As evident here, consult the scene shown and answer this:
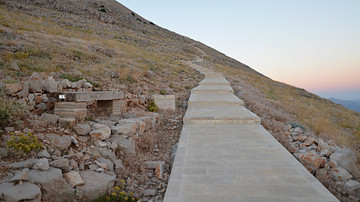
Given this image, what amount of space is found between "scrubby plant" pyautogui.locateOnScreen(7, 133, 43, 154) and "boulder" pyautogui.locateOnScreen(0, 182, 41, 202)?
2.55 ft

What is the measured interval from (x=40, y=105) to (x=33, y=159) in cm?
228

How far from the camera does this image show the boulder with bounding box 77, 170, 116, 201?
2.99 meters

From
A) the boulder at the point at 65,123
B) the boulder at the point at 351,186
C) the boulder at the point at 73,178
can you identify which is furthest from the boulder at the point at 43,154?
the boulder at the point at 351,186

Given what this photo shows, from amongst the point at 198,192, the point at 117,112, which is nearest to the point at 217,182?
the point at 198,192

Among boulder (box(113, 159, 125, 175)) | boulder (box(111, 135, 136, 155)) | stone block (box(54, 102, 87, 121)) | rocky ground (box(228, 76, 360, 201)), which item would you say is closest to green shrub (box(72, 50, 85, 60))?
stone block (box(54, 102, 87, 121))

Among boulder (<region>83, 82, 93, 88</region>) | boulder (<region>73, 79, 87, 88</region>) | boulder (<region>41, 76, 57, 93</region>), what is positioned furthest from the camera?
boulder (<region>83, 82, 93, 88</region>)

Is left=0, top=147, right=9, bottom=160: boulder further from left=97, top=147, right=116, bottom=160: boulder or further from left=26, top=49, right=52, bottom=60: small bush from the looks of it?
left=26, top=49, right=52, bottom=60: small bush

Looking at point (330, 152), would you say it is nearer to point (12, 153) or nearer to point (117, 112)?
point (117, 112)

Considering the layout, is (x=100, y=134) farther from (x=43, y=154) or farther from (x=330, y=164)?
(x=330, y=164)

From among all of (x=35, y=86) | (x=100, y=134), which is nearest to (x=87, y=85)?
(x=35, y=86)

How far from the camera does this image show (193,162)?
12.6ft

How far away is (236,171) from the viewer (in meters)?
3.49

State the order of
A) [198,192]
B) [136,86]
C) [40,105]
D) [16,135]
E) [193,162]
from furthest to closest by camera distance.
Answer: [136,86] → [40,105] → [193,162] → [16,135] → [198,192]

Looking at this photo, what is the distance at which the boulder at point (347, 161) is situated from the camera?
174 inches
